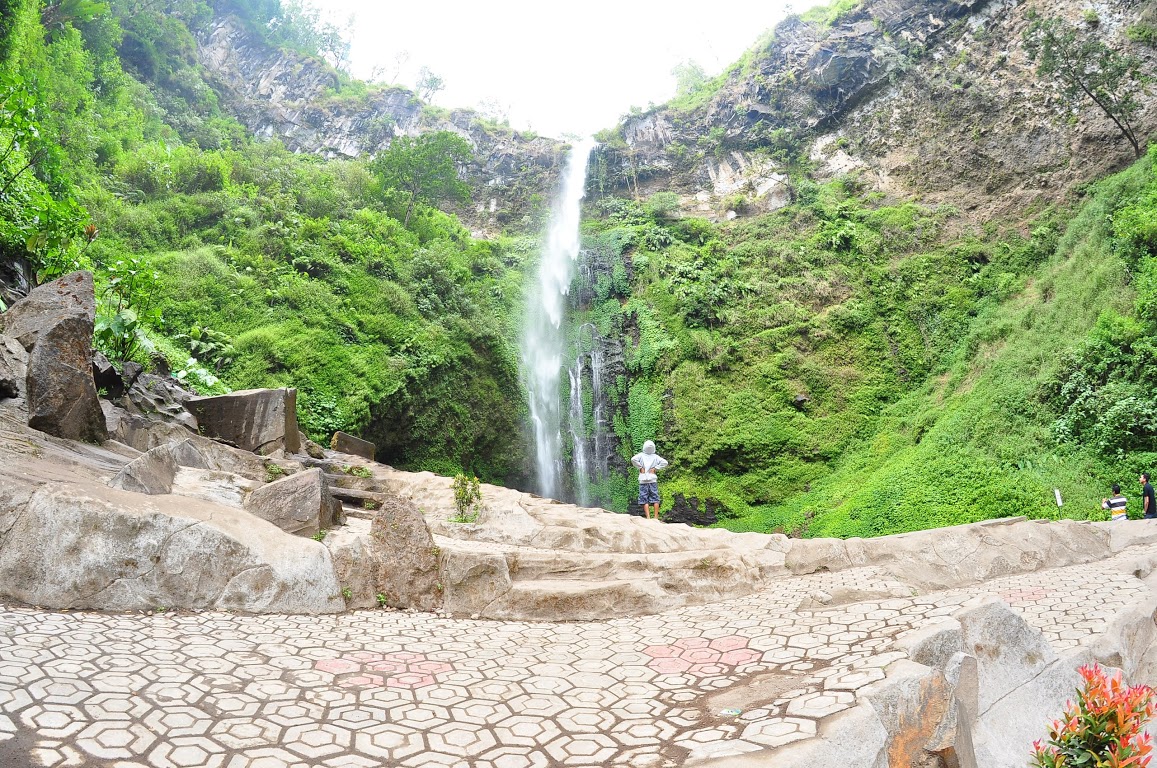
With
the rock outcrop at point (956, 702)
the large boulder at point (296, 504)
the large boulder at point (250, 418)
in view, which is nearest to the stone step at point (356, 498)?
the large boulder at point (296, 504)

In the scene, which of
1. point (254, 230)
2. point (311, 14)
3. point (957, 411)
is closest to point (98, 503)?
point (254, 230)

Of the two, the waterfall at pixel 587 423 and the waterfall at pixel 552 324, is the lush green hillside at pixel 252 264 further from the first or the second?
the waterfall at pixel 587 423

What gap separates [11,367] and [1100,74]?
27.9 meters

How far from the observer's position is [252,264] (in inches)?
664

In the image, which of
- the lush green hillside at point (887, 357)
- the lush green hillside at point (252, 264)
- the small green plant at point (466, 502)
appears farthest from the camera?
the lush green hillside at point (887, 357)

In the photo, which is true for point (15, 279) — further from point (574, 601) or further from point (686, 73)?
point (686, 73)

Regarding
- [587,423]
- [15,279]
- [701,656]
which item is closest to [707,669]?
[701,656]

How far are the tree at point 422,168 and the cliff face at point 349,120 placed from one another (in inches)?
363

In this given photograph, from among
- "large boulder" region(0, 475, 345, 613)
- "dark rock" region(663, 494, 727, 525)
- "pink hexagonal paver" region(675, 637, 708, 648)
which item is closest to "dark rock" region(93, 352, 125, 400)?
"large boulder" region(0, 475, 345, 613)

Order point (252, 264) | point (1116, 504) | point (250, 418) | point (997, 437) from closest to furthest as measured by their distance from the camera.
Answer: point (250, 418) → point (1116, 504) → point (997, 437) → point (252, 264)

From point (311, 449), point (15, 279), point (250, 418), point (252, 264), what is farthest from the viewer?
point (252, 264)

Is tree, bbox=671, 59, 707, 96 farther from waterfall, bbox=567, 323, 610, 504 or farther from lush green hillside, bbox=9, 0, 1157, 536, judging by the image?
waterfall, bbox=567, 323, 610, 504

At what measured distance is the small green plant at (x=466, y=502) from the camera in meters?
8.61

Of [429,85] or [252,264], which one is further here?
[429,85]
